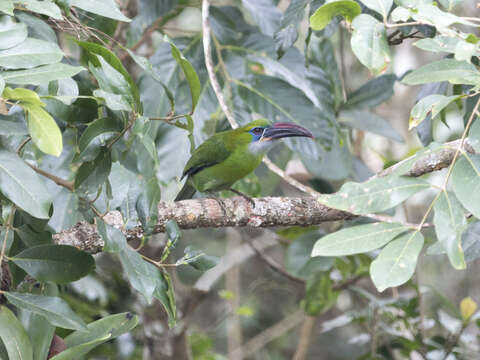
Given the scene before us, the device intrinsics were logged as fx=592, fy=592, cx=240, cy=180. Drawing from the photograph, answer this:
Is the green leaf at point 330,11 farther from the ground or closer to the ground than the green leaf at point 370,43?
farther from the ground

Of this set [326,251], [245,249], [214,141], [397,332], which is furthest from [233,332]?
[326,251]

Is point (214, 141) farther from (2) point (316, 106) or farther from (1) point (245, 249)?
(1) point (245, 249)

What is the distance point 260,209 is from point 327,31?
0.80 m

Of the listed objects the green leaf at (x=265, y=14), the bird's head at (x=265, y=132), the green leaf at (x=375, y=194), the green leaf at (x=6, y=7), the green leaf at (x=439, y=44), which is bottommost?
the bird's head at (x=265, y=132)

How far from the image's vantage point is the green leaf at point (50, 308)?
1363 mm

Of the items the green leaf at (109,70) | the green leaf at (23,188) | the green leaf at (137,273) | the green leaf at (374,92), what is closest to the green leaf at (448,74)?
the green leaf at (109,70)

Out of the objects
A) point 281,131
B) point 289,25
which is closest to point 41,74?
point 289,25

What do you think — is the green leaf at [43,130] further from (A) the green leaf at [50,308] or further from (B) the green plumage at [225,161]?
(B) the green plumage at [225,161]

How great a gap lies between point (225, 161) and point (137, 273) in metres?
1.28

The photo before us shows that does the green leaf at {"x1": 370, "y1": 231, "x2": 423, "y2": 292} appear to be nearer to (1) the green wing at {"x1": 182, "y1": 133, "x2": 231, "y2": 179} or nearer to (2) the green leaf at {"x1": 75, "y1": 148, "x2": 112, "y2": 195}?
(2) the green leaf at {"x1": 75, "y1": 148, "x2": 112, "y2": 195}

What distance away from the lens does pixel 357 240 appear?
128 centimetres

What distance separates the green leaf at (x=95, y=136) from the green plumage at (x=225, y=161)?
1068 mm

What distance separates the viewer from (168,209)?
1921mm

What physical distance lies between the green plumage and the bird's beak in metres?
0.06
